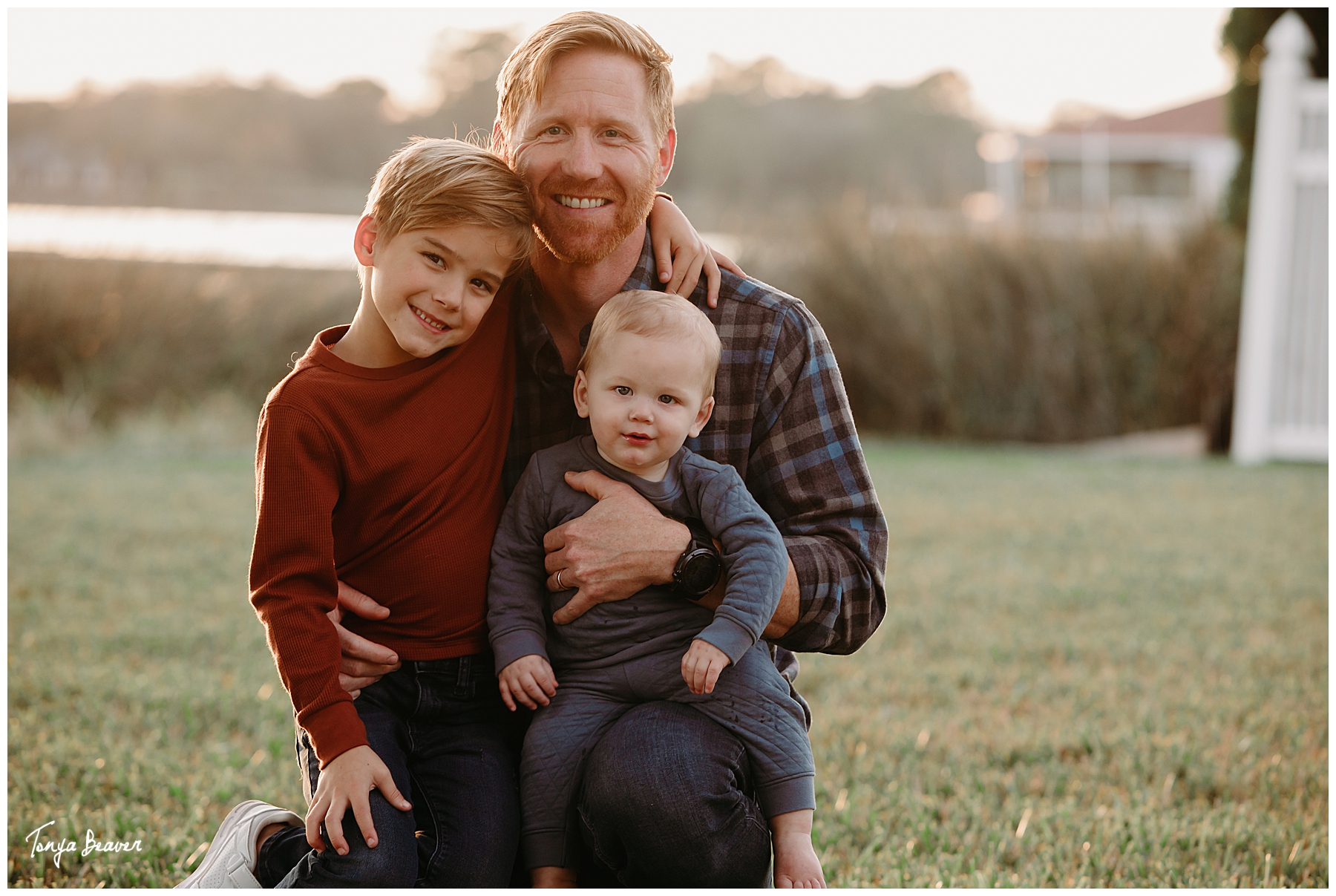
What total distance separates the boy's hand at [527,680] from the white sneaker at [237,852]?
562 millimetres

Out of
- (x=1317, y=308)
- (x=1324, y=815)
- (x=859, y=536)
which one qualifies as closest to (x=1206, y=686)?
(x=1324, y=815)

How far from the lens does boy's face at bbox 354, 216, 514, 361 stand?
6.25ft

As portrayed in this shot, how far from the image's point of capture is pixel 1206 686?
13.3 feet

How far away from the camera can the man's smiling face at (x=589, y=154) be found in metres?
2.03

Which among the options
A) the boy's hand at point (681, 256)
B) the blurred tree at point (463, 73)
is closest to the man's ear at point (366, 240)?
the boy's hand at point (681, 256)

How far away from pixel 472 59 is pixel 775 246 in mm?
9947

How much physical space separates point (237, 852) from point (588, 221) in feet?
4.34

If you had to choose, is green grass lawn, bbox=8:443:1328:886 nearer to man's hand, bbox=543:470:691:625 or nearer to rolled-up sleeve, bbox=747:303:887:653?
rolled-up sleeve, bbox=747:303:887:653

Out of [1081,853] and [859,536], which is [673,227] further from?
[1081,853]

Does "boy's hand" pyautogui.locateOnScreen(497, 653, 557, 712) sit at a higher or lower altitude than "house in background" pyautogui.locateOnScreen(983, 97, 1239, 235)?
lower

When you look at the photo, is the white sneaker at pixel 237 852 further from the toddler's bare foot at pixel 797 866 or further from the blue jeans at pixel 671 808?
the toddler's bare foot at pixel 797 866

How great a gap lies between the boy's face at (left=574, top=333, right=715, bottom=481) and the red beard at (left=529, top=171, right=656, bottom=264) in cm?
26

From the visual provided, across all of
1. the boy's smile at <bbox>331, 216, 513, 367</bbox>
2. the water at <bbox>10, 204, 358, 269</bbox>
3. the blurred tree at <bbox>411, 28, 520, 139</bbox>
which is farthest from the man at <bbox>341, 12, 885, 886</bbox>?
the blurred tree at <bbox>411, 28, 520, 139</bbox>

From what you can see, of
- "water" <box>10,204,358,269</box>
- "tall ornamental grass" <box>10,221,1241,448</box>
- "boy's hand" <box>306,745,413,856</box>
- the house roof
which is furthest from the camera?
the house roof
